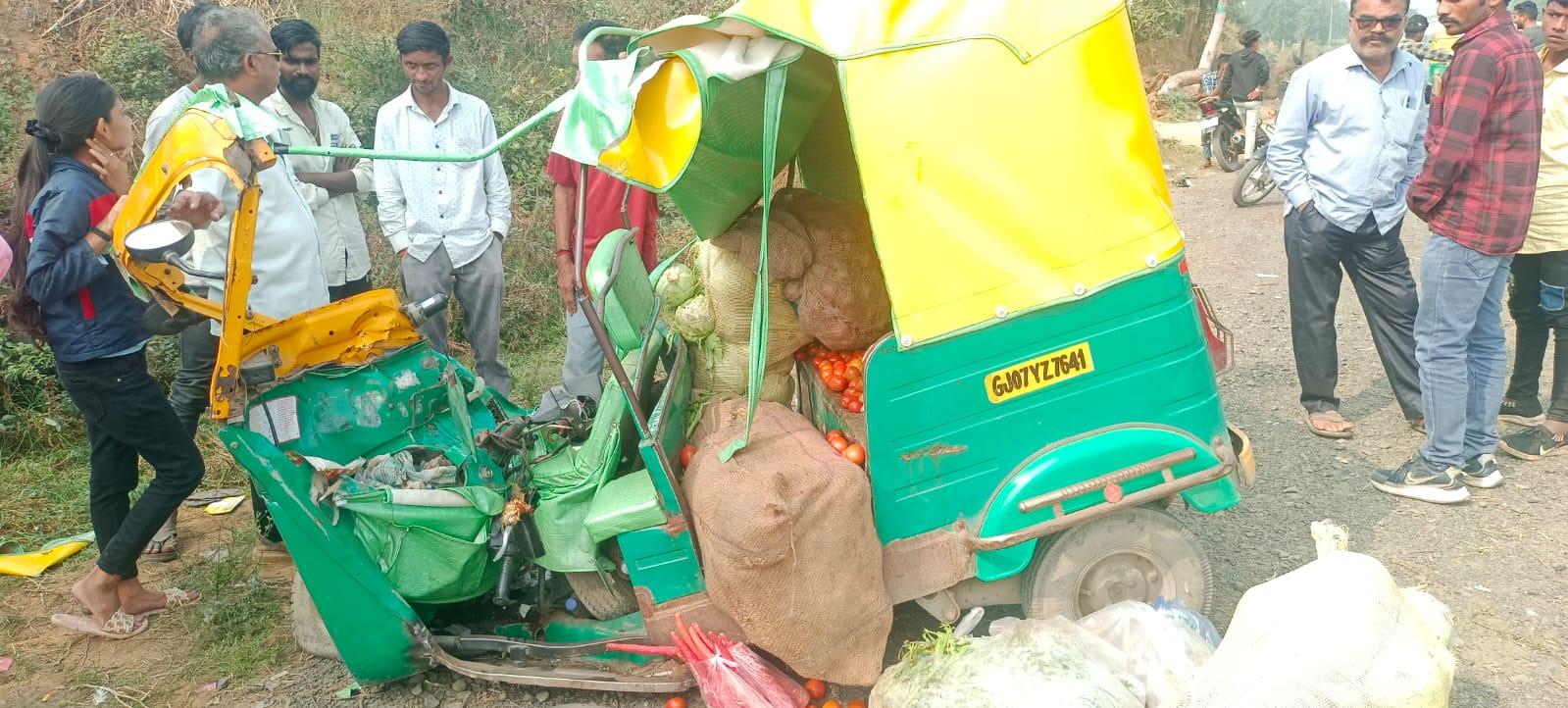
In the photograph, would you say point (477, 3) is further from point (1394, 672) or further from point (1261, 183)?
point (1394, 672)

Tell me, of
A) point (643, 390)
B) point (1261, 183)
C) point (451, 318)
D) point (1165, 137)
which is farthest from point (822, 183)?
point (1165, 137)

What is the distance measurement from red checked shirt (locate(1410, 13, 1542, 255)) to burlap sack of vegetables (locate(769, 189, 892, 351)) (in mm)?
2560

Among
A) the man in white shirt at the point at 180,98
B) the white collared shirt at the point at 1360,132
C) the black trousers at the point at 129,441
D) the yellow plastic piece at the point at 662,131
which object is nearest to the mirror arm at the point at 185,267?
the black trousers at the point at 129,441

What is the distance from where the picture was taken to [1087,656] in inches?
111

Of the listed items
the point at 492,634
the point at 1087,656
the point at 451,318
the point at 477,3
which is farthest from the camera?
the point at 477,3

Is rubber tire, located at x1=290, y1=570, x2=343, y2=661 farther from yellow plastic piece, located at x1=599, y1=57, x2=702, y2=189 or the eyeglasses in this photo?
the eyeglasses

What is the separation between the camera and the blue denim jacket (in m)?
3.54

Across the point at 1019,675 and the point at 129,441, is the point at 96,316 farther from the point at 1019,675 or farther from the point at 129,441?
the point at 1019,675

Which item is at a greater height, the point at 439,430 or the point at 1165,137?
the point at 439,430

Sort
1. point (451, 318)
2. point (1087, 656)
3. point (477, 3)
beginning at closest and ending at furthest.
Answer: point (1087, 656)
point (451, 318)
point (477, 3)

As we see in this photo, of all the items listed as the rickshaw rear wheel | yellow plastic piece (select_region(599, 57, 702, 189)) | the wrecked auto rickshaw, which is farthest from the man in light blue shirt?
yellow plastic piece (select_region(599, 57, 702, 189))

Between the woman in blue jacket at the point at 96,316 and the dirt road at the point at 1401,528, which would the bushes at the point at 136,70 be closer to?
the woman in blue jacket at the point at 96,316

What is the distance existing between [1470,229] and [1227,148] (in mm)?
10059

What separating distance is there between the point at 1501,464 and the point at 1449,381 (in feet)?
2.51
